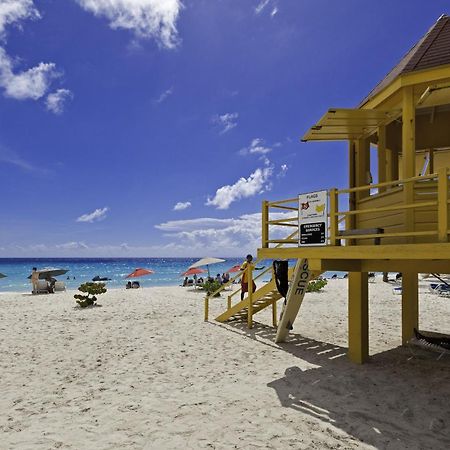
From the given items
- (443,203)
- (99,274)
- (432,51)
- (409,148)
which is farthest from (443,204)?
(99,274)

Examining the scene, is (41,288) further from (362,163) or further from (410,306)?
(362,163)

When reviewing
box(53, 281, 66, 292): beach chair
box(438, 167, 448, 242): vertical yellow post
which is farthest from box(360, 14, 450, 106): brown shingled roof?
box(53, 281, 66, 292): beach chair

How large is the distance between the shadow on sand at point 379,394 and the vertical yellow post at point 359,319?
0.95 feet

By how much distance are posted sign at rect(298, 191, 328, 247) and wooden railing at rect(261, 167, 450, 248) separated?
161mm

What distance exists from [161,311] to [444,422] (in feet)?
43.7

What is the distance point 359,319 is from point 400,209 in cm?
361

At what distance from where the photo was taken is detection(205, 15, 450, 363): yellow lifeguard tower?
6.80 metres

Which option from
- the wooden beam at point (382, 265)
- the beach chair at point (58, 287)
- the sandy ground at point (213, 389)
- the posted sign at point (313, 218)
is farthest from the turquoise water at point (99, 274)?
the posted sign at point (313, 218)

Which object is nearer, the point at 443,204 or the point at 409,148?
the point at 443,204

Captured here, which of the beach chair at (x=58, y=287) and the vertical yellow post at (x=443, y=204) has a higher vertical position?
the vertical yellow post at (x=443, y=204)

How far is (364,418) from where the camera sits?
21.6ft

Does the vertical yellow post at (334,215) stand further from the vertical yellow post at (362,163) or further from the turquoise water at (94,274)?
the turquoise water at (94,274)

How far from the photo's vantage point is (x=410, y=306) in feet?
38.8

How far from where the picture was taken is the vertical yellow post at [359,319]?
9.70 meters
